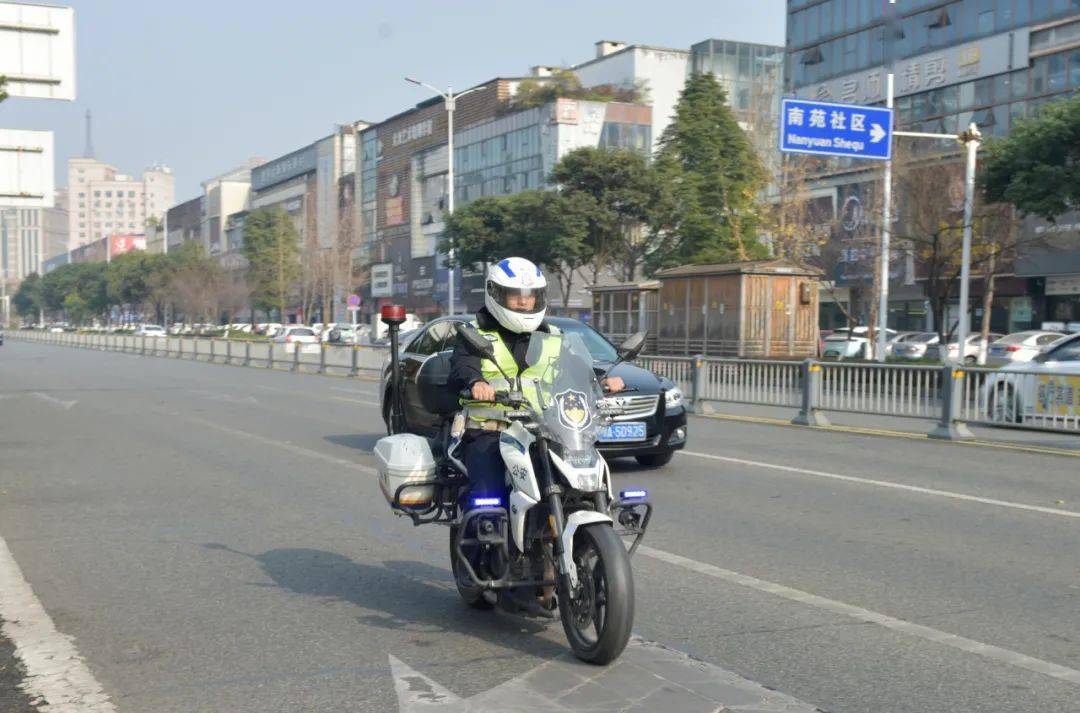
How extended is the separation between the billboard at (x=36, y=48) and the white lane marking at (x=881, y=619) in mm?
13081

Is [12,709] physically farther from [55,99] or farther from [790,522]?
[55,99]

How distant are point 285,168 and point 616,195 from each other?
71.4 metres

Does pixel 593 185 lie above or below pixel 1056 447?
above

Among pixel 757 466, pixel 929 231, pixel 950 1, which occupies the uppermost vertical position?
pixel 950 1

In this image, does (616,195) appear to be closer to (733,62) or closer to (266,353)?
(266,353)

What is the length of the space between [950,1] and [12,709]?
51.0 metres

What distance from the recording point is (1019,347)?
3306 cm

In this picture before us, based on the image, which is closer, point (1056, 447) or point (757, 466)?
point (757, 466)

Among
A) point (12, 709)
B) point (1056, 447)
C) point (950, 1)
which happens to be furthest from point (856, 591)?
point (950, 1)

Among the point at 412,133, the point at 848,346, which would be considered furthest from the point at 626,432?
the point at 412,133

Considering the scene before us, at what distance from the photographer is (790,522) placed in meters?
8.47

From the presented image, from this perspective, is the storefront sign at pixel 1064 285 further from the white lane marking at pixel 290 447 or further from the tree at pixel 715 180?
the white lane marking at pixel 290 447

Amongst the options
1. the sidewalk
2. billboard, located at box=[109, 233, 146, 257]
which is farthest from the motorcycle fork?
billboard, located at box=[109, 233, 146, 257]

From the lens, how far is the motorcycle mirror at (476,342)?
488cm
